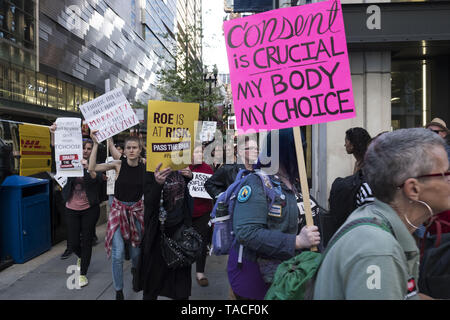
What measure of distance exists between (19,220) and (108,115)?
2586mm

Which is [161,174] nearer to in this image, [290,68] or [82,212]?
[290,68]

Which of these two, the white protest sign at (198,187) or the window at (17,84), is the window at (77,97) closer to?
the window at (17,84)

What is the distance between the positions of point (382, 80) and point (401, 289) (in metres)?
7.42

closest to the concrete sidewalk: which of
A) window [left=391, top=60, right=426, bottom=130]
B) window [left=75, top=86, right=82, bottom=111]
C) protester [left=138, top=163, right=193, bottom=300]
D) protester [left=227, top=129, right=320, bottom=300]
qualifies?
protester [left=138, top=163, right=193, bottom=300]

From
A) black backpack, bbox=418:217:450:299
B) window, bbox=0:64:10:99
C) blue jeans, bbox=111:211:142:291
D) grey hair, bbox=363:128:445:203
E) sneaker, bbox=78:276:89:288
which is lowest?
sneaker, bbox=78:276:89:288

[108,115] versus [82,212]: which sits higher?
[108,115]

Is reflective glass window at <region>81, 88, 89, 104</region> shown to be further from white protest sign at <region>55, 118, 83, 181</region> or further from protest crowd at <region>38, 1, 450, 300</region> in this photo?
protest crowd at <region>38, 1, 450, 300</region>

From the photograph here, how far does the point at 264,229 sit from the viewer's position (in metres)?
2.27

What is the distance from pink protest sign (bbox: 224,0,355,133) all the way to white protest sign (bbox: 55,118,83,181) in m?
3.65

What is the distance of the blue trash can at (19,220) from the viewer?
6.25 metres

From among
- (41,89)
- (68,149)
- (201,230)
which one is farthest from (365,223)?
(41,89)

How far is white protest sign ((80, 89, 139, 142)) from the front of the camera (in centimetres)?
533

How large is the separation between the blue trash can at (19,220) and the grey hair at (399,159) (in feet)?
20.7

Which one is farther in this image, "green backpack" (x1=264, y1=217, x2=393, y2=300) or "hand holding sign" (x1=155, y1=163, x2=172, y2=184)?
"hand holding sign" (x1=155, y1=163, x2=172, y2=184)
